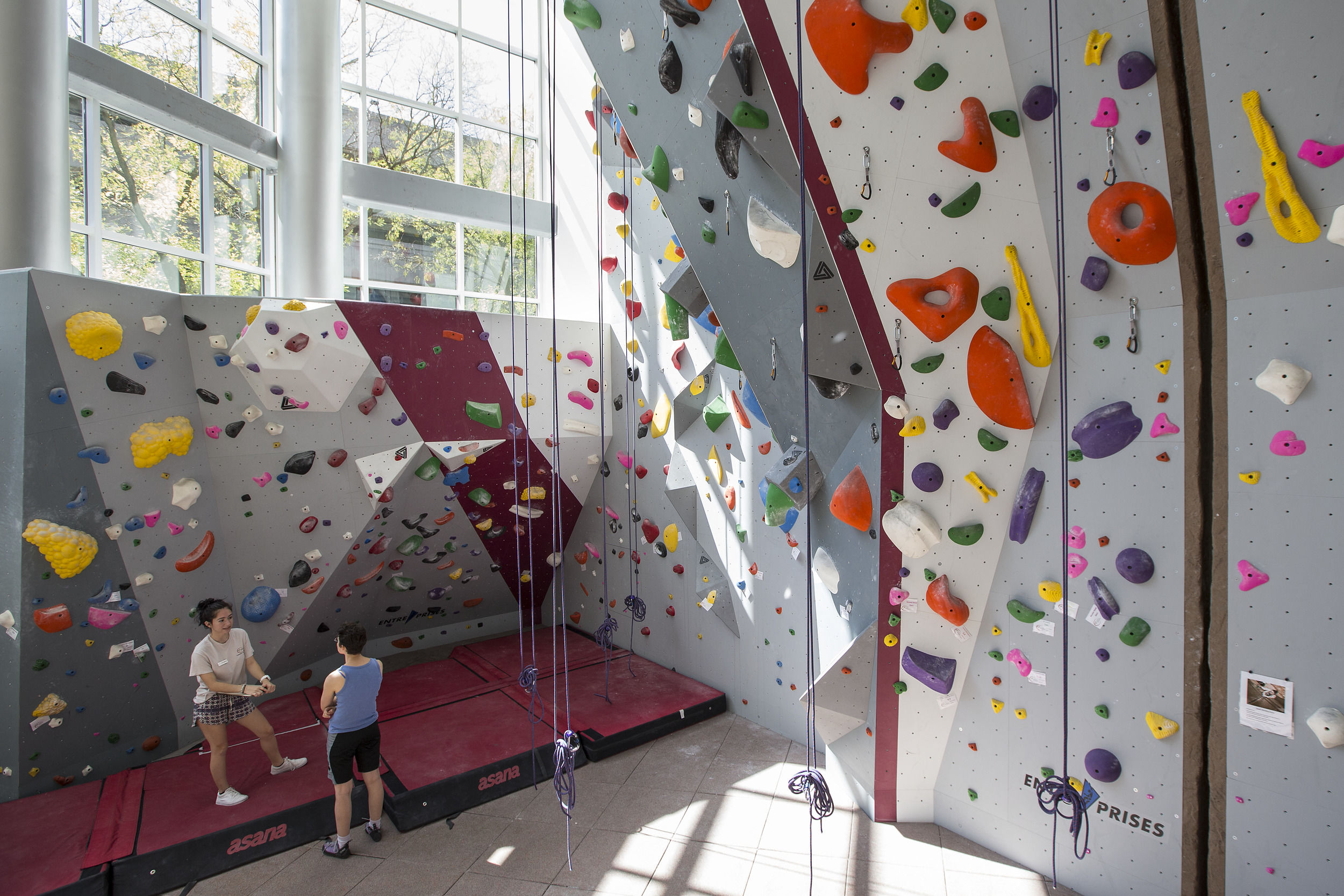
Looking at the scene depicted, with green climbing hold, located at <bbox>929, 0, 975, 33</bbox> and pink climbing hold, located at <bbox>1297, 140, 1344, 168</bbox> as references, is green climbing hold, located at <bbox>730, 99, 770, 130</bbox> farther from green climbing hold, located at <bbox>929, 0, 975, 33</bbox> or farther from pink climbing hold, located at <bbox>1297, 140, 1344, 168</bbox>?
pink climbing hold, located at <bbox>1297, 140, 1344, 168</bbox>

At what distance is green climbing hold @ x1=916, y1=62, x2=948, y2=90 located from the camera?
2.26m

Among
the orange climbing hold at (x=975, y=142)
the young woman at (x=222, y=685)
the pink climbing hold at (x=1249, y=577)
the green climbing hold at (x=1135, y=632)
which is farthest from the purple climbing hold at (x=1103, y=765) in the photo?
the young woman at (x=222, y=685)

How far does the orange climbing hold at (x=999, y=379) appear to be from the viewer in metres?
2.48

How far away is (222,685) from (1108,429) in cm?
370

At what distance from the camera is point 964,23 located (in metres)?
2.23

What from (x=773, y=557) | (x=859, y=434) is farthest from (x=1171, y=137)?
(x=773, y=557)

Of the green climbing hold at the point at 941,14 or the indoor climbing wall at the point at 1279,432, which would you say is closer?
the indoor climbing wall at the point at 1279,432

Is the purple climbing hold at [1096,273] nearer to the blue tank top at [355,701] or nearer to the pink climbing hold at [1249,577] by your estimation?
the pink climbing hold at [1249,577]

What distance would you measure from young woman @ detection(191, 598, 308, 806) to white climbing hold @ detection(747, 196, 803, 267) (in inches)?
110

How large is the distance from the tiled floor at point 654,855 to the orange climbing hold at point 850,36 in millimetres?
2862

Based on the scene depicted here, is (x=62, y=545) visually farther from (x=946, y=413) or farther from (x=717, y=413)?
(x=946, y=413)

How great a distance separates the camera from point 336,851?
2965 mm

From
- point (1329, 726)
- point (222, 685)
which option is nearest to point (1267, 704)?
point (1329, 726)

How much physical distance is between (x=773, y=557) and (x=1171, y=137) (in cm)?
260
